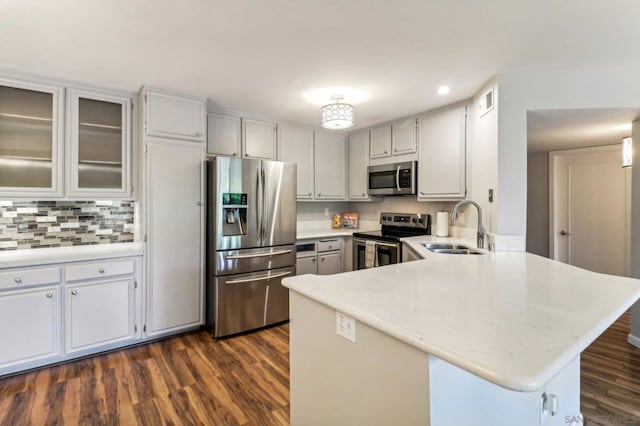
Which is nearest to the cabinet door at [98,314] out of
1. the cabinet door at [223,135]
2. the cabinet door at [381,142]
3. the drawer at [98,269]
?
the drawer at [98,269]

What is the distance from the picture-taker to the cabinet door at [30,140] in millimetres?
2424

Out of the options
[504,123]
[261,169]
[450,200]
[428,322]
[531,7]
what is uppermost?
[531,7]

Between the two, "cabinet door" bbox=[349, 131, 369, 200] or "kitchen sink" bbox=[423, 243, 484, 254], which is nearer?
"kitchen sink" bbox=[423, 243, 484, 254]

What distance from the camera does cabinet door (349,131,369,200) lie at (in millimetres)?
4230

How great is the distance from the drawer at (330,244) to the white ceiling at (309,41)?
1893 millimetres

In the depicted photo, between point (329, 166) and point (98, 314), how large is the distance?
3.05m

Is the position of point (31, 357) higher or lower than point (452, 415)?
lower

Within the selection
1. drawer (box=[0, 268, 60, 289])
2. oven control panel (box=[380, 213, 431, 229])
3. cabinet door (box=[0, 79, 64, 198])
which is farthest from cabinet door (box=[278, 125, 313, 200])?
drawer (box=[0, 268, 60, 289])

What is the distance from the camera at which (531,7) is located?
161 cm

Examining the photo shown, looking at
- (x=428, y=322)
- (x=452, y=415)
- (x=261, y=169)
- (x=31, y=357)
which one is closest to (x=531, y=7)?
(x=428, y=322)

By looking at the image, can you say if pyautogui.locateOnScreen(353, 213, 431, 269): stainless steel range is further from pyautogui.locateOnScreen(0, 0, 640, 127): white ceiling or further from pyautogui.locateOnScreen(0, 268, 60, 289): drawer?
pyautogui.locateOnScreen(0, 268, 60, 289): drawer

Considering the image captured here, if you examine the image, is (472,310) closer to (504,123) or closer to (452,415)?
(452,415)

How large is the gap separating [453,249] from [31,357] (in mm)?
3482

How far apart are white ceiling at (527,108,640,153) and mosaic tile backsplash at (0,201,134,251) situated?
12.6 ft
